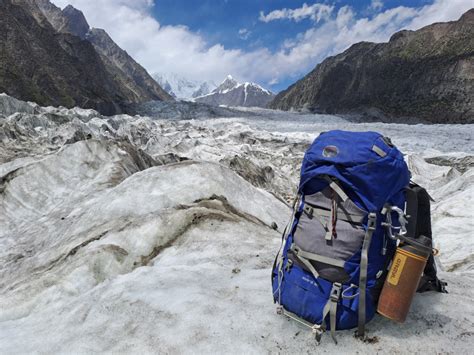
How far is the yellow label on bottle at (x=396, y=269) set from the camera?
9.15 ft

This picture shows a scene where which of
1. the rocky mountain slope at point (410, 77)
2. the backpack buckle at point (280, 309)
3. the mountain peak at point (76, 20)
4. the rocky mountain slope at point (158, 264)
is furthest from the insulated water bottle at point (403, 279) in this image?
the mountain peak at point (76, 20)

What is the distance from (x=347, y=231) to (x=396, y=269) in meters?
0.45

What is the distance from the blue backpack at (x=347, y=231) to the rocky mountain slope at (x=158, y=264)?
24 centimetres

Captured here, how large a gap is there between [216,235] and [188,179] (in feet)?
7.13

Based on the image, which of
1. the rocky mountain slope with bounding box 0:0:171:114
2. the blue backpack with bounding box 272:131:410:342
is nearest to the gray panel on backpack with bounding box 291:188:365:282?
the blue backpack with bounding box 272:131:410:342

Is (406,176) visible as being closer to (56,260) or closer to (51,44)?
(56,260)

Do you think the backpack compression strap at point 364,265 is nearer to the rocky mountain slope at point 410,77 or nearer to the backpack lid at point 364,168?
the backpack lid at point 364,168

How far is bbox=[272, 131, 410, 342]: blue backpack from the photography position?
2816 mm

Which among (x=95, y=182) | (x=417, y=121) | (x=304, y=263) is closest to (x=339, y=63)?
(x=417, y=121)

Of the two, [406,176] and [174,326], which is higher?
[406,176]

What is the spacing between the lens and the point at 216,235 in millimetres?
6156

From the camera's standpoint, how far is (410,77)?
71438 mm

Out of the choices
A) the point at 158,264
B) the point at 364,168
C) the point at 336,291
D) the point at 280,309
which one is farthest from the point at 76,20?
the point at 336,291

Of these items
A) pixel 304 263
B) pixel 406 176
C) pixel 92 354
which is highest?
pixel 406 176
